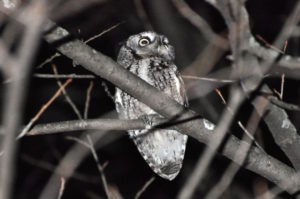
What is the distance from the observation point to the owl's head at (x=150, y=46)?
11.9 ft

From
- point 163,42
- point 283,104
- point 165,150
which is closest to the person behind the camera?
point 283,104

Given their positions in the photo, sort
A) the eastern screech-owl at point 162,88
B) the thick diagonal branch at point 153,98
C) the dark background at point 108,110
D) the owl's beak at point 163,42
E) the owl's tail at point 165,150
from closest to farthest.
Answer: the thick diagonal branch at point 153,98 → the eastern screech-owl at point 162,88 → the owl's tail at point 165,150 → the owl's beak at point 163,42 → the dark background at point 108,110

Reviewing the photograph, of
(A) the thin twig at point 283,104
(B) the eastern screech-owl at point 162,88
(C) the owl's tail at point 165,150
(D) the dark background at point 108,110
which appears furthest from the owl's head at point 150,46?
(A) the thin twig at point 283,104

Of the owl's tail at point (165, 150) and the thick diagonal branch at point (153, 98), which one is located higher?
the thick diagonal branch at point (153, 98)

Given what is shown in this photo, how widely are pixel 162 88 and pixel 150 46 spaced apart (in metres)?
0.56

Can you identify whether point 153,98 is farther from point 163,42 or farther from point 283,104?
point 163,42

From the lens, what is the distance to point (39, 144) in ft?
17.4

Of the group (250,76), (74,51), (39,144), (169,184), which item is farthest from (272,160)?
(39,144)

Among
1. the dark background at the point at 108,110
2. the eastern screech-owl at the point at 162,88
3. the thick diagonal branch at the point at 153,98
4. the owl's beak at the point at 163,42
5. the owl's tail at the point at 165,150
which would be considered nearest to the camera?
the thick diagonal branch at the point at 153,98

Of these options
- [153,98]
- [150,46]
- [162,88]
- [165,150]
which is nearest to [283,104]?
[153,98]

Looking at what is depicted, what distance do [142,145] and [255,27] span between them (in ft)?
7.47

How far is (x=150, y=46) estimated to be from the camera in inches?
145

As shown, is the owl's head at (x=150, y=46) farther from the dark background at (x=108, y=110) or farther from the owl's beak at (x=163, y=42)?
the dark background at (x=108, y=110)

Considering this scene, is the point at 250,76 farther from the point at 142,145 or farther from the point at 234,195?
the point at 234,195
